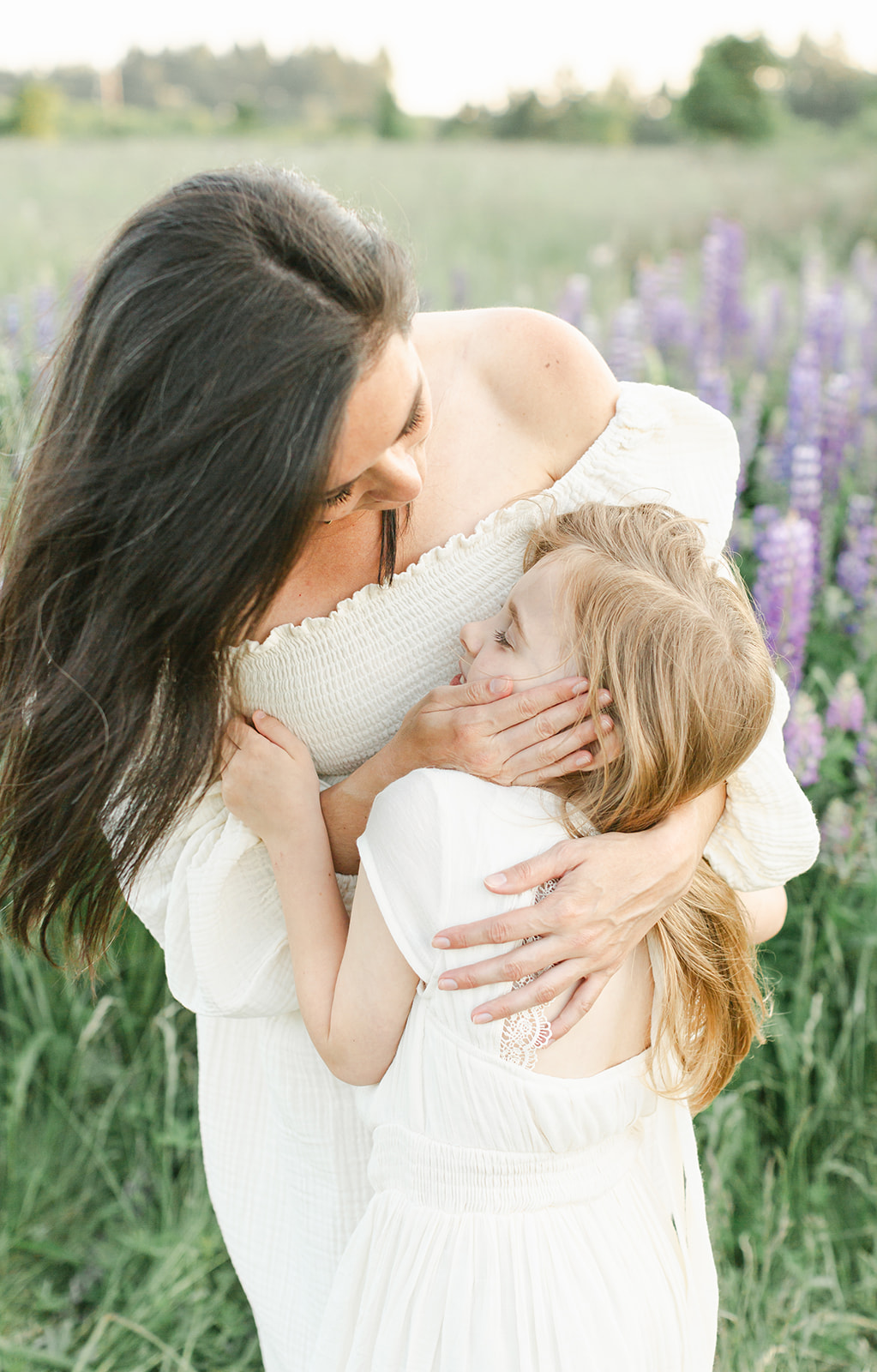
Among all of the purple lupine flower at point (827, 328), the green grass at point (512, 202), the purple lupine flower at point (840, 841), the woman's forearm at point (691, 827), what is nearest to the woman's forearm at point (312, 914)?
the woman's forearm at point (691, 827)

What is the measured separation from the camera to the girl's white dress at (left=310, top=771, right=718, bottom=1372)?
1.12 m

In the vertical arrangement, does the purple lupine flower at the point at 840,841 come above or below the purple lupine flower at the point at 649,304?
below

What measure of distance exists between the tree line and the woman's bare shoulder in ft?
58.0

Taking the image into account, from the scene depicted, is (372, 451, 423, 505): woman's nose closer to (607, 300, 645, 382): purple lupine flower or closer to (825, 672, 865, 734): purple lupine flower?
(825, 672, 865, 734): purple lupine flower

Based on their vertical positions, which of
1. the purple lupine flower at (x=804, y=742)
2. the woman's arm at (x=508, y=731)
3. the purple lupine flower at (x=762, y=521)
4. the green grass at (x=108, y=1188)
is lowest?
the green grass at (x=108, y=1188)

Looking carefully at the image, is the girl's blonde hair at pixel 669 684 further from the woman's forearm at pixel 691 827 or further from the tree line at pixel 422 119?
the tree line at pixel 422 119

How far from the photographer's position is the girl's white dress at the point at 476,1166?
1.12 metres

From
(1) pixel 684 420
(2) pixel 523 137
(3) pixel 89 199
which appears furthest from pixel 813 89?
(1) pixel 684 420

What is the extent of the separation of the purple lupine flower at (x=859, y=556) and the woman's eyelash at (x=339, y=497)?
170cm

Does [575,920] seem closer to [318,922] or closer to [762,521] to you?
[318,922]

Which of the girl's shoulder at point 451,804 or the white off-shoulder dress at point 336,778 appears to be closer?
the girl's shoulder at point 451,804

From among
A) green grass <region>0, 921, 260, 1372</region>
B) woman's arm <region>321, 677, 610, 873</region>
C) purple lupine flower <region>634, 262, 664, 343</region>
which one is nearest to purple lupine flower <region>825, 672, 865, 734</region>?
woman's arm <region>321, 677, 610, 873</region>

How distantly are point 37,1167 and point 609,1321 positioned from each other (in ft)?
4.96

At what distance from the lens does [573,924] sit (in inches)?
44.4
